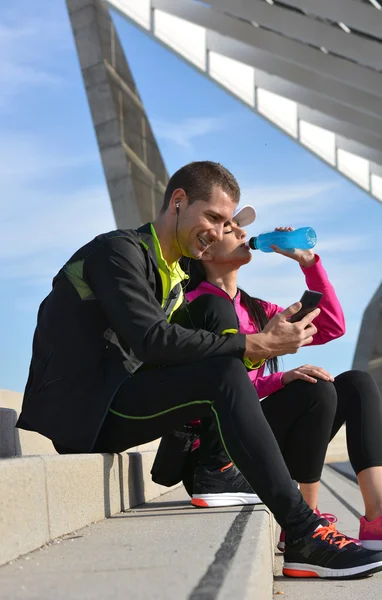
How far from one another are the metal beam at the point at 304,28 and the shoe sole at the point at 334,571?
10.1 m

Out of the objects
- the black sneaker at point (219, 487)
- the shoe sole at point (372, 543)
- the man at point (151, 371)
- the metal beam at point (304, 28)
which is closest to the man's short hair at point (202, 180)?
the man at point (151, 371)

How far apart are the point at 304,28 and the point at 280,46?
4.55 ft

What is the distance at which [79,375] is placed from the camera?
285 cm

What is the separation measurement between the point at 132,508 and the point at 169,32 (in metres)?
11.0

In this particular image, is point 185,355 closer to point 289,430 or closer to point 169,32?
point 289,430

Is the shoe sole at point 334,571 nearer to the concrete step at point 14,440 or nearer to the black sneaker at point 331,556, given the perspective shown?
the black sneaker at point 331,556

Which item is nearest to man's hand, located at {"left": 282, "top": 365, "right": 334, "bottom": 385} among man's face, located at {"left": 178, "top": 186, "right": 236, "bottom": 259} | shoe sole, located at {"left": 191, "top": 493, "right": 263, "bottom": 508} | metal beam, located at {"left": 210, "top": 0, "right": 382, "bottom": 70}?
shoe sole, located at {"left": 191, "top": 493, "right": 263, "bottom": 508}

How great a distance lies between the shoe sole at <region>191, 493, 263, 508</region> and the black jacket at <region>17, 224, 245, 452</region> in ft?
1.75

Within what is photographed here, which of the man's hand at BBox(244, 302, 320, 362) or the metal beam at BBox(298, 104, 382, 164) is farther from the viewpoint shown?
the metal beam at BBox(298, 104, 382, 164)

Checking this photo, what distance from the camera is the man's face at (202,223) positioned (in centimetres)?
316

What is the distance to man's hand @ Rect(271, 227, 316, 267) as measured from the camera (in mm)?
3725

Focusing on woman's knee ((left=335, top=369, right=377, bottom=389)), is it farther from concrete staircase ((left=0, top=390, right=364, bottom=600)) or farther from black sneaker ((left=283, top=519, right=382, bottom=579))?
black sneaker ((left=283, top=519, right=382, bottom=579))

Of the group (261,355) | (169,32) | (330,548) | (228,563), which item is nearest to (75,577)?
(228,563)

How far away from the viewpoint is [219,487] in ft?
10.5
